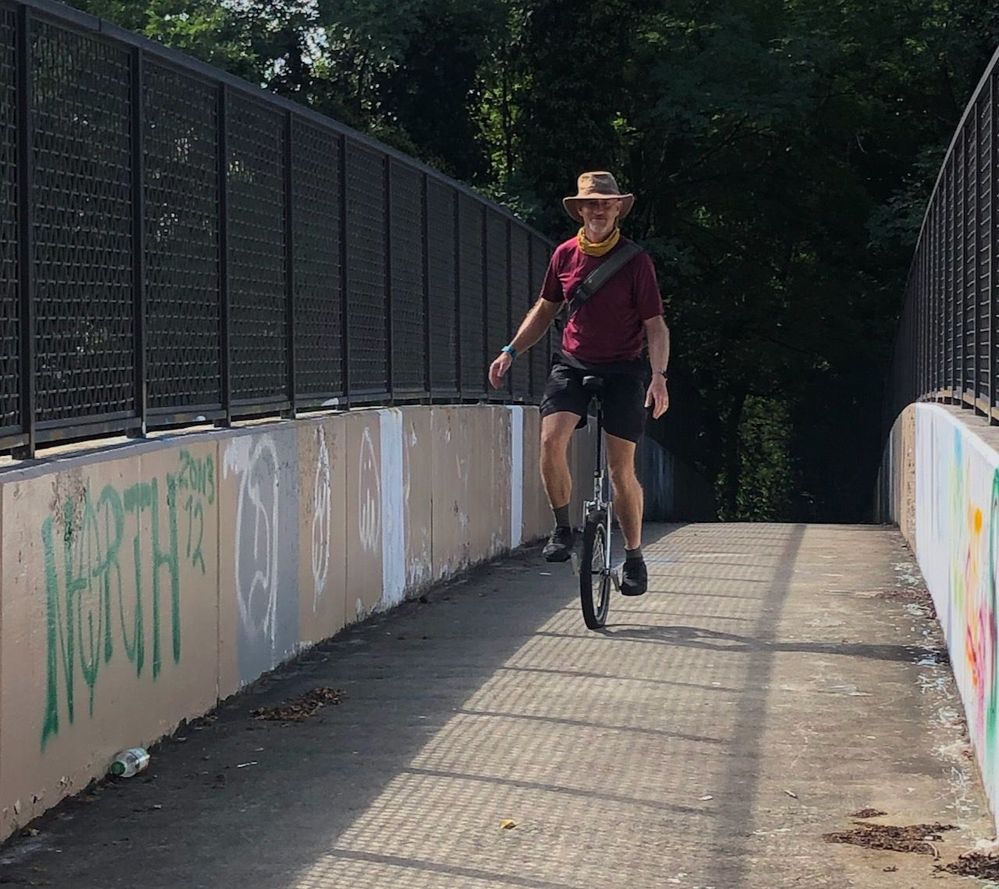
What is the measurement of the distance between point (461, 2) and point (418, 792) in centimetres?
2602

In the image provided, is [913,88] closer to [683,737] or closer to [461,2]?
[461,2]

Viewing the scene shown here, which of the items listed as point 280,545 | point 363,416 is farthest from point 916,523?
point 280,545

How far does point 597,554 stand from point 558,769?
3.11 m

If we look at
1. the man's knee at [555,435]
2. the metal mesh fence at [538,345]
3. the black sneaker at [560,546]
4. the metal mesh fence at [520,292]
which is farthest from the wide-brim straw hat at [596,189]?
the metal mesh fence at [538,345]

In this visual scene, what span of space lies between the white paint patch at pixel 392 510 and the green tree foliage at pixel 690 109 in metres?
19.1

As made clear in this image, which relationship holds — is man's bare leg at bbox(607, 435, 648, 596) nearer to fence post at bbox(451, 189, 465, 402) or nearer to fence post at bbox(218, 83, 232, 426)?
fence post at bbox(218, 83, 232, 426)

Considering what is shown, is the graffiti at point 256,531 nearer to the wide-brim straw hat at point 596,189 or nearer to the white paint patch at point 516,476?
the wide-brim straw hat at point 596,189

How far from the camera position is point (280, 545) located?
308 inches

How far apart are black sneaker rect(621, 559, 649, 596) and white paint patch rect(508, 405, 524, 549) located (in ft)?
17.0

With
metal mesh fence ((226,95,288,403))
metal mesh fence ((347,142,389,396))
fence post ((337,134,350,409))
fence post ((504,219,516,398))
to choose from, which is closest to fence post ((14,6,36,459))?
→ metal mesh fence ((226,95,288,403))

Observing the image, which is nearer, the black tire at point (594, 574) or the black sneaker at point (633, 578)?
the black tire at point (594, 574)

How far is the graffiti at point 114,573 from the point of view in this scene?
527cm

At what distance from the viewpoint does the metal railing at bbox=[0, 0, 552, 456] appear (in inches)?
215

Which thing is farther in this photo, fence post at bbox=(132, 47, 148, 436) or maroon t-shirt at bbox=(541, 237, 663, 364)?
maroon t-shirt at bbox=(541, 237, 663, 364)
